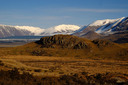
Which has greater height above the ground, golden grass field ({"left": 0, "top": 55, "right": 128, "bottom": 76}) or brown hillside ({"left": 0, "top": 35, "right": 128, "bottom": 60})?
brown hillside ({"left": 0, "top": 35, "right": 128, "bottom": 60})

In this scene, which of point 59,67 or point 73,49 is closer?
point 59,67

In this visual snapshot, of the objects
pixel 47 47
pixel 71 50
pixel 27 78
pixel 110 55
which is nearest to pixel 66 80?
pixel 27 78

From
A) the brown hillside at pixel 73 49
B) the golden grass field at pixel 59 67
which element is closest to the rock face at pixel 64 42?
the brown hillside at pixel 73 49

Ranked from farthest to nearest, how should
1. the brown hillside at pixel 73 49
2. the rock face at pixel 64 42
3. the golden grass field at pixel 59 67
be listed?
the rock face at pixel 64 42 → the brown hillside at pixel 73 49 → the golden grass field at pixel 59 67

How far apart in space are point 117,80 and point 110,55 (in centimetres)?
3283

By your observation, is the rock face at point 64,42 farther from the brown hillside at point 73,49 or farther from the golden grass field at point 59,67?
the golden grass field at point 59,67

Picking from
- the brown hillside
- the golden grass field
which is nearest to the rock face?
the brown hillside

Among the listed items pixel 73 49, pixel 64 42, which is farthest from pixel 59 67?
pixel 64 42

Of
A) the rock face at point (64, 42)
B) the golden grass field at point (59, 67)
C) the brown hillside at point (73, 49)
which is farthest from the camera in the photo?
the rock face at point (64, 42)

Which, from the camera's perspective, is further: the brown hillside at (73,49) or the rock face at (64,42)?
the rock face at (64,42)

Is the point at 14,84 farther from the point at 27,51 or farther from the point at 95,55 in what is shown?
the point at 27,51

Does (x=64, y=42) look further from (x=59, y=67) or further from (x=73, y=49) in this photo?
(x=59, y=67)

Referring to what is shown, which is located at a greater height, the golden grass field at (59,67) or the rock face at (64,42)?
the rock face at (64,42)

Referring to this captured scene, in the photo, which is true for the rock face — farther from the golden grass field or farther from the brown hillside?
the golden grass field
